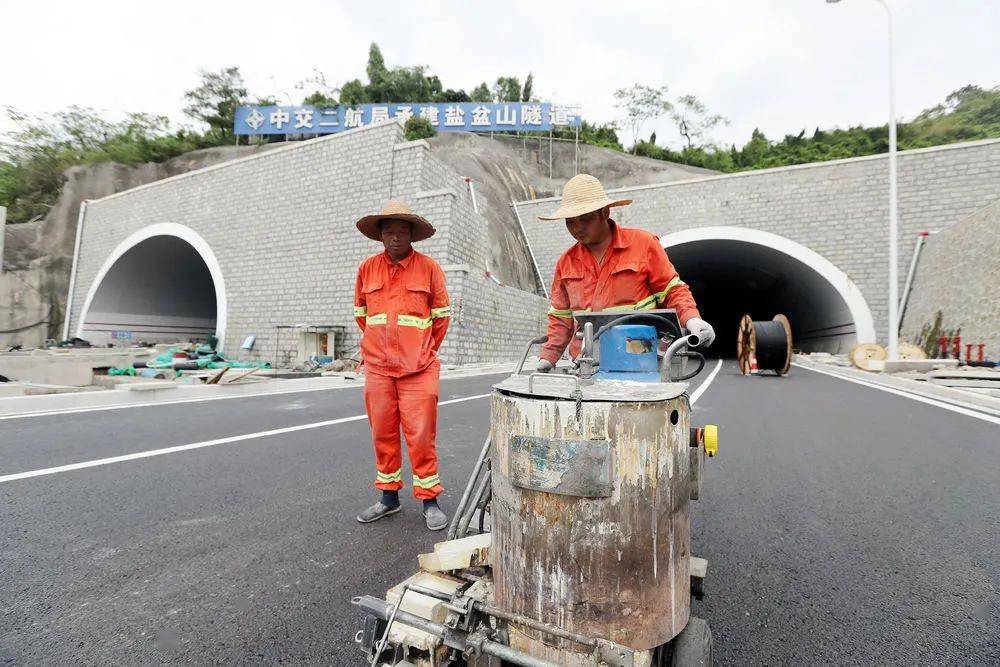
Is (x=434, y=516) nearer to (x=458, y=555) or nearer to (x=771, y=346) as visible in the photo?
(x=458, y=555)

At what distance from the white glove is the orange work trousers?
4.98ft

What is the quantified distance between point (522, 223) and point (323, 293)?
467 inches

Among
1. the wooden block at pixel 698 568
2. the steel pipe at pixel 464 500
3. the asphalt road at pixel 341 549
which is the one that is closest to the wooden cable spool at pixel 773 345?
the asphalt road at pixel 341 549

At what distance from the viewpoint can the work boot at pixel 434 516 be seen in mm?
2705

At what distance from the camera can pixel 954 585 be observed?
210 cm

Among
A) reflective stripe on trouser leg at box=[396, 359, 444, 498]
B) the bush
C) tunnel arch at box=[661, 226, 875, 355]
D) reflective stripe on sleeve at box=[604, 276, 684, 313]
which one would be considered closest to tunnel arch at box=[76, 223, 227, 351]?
the bush

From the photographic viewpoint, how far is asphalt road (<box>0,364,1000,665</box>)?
→ 5.55 feet

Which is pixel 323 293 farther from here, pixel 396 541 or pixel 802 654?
pixel 802 654

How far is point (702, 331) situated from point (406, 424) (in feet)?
5.88

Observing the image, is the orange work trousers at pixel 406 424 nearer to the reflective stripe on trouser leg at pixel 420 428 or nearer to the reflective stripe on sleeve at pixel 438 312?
the reflective stripe on trouser leg at pixel 420 428

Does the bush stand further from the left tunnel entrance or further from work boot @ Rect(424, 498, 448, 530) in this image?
work boot @ Rect(424, 498, 448, 530)

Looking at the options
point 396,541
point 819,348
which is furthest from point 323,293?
point 819,348

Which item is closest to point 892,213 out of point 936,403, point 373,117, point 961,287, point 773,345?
point 961,287

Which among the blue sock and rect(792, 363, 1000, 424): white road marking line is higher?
rect(792, 363, 1000, 424): white road marking line
